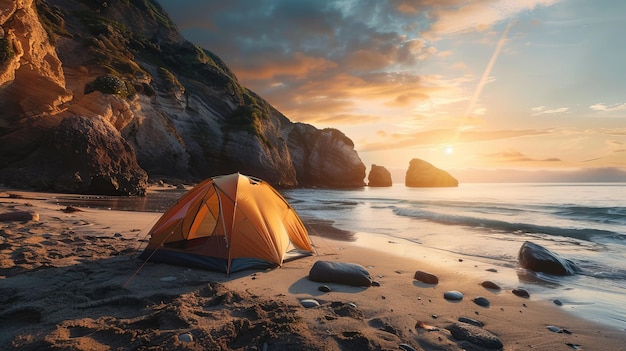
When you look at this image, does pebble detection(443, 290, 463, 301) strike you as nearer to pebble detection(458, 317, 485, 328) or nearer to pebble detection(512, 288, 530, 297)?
pebble detection(458, 317, 485, 328)

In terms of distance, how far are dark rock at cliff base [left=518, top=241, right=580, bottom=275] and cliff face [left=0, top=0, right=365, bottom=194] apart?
2008 centimetres

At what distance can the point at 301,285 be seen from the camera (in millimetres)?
5258

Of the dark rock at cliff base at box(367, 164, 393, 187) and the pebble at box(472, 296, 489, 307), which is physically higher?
the dark rock at cliff base at box(367, 164, 393, 187)

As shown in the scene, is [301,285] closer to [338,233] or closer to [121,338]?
[121,338]

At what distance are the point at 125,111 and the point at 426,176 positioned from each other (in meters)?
103

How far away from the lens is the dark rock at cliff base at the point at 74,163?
17078 millimetres

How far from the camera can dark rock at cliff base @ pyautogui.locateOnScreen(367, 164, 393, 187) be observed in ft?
335

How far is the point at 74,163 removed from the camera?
57.6 ft

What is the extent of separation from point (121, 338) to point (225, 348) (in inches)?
41.2

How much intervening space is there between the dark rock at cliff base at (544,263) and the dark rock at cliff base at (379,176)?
9537 centimetres

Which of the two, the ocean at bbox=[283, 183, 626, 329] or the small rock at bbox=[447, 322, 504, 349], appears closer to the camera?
the small rock at bbox=[447, 322, 504, 349]

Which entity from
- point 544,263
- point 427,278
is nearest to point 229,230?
point 427,278

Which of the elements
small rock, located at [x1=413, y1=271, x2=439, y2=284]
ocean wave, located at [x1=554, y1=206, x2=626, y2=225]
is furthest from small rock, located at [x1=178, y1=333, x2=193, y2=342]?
ocean wave, located at [x1=554, y1=206, x2=626, y2=225]

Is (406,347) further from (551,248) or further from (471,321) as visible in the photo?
(551,248)
